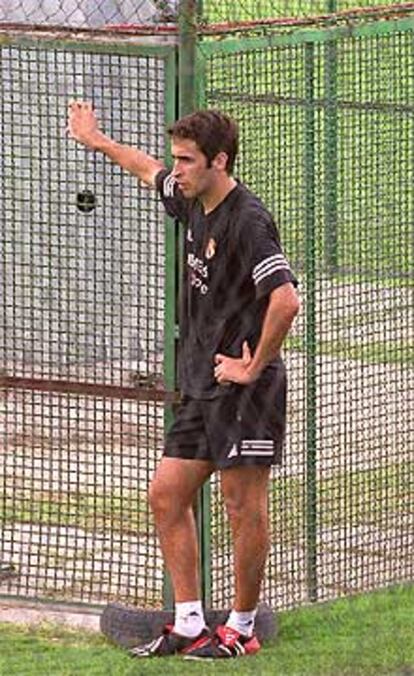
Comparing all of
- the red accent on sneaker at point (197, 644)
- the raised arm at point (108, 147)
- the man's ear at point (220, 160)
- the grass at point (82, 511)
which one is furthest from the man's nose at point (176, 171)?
the grass at point (82, 511)

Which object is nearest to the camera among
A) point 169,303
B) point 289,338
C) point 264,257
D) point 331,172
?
point 264,257

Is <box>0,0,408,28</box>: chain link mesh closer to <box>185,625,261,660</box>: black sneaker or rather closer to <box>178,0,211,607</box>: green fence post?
<box>178,0,211,607</box>: green fence post

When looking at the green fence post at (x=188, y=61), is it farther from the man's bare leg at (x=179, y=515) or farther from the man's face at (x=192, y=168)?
the man's face at (x=192, y=168)

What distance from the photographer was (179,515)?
22.7ft

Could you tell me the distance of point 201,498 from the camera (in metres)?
7.38

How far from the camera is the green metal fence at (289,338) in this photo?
759cm

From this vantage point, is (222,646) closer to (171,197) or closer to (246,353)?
(246,353)

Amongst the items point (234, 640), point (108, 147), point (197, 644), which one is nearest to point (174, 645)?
point (197, 644)

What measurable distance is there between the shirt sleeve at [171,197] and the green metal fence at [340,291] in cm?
58

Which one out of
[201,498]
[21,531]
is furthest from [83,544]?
[201,498]

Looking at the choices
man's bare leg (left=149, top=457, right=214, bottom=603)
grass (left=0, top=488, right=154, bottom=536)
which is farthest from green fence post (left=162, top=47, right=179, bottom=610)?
grass (left=0, top=488, right=154, bottom=536)

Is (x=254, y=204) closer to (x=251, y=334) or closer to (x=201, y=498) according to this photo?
(x=251, y=334)

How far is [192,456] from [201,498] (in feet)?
1.56

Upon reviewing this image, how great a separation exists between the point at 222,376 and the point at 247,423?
0.17 m
